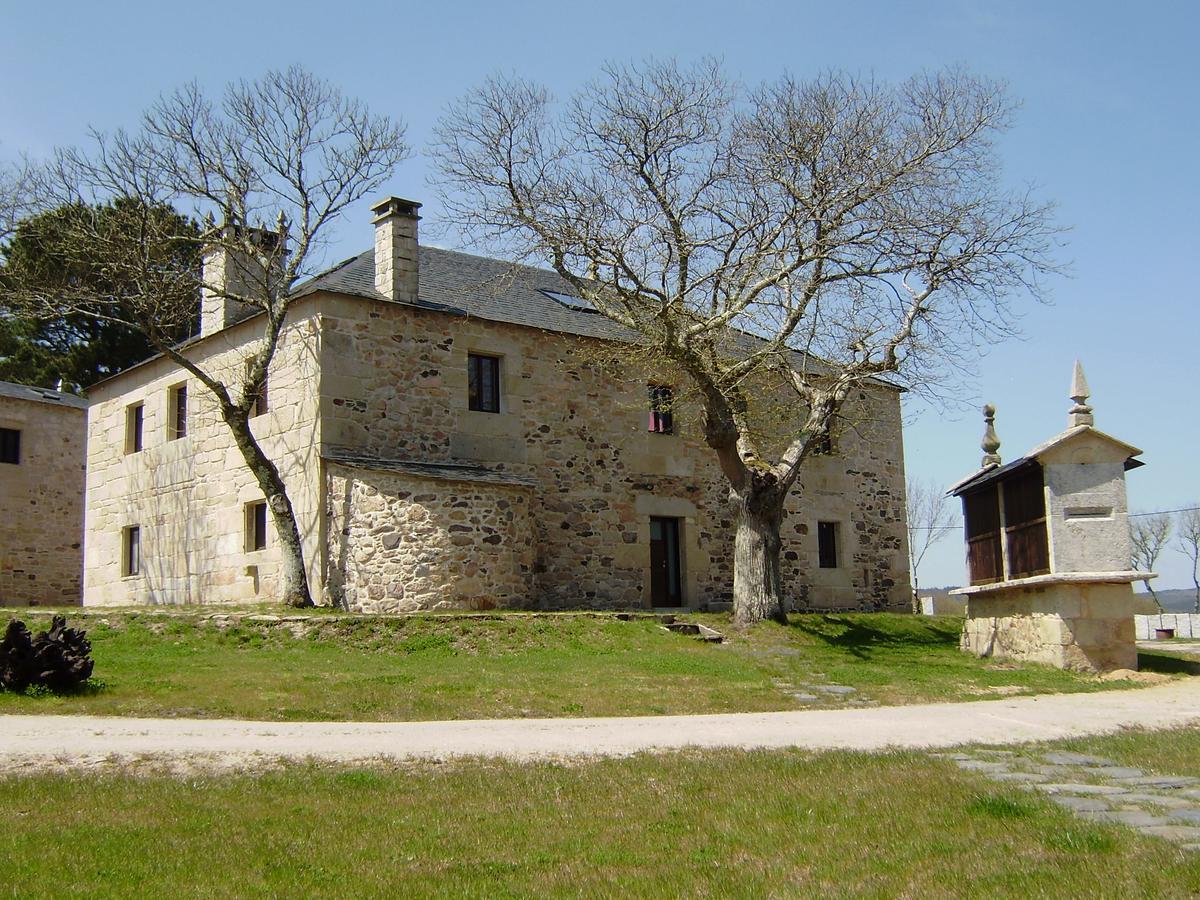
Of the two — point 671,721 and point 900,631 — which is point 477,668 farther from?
point 900,631

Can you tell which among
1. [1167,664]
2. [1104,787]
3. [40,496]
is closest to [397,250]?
[40,496]

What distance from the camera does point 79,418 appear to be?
30.8m

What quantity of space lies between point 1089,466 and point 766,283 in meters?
5.72

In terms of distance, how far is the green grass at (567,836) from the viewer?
5.25 metres

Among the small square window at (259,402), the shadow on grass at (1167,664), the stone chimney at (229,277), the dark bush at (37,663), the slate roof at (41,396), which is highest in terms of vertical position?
the stone chimney at (229,277)

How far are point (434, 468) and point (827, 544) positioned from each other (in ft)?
37.3

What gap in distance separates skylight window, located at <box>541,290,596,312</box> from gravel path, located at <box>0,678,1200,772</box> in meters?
13.9

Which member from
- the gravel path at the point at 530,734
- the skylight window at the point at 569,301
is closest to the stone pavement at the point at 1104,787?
the gravel path at the point at 530,734

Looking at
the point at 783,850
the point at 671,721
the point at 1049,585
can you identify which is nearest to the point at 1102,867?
the point at 783,850

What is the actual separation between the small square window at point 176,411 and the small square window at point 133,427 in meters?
1.54

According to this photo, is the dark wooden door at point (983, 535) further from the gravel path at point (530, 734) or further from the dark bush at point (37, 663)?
the dark bush at point (37, 663)

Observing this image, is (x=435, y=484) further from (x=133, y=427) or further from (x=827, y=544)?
(x=827, y=544)

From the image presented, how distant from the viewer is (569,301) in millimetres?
25859

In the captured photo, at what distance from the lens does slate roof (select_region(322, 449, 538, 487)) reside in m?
19.0
